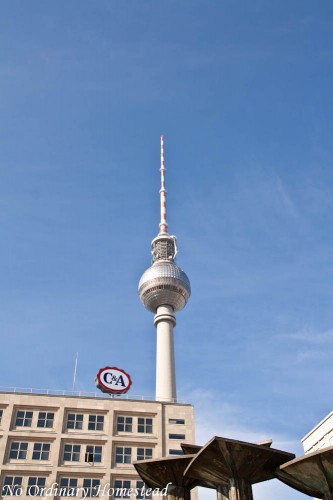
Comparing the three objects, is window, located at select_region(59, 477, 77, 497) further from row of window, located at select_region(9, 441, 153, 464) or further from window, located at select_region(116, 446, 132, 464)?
window, located at select_region(116, 446, 132, 464)

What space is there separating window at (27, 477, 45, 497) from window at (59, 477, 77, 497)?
2.15m

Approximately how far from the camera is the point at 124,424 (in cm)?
6569

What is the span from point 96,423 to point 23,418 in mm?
9006

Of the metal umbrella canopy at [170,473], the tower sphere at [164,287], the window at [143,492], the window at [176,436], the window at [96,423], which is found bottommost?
the metal umbrella canopy at [170,473]

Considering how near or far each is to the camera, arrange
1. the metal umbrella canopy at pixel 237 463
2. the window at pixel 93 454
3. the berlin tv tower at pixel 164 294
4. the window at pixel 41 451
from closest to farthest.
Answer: the metal umbrella canopy at pixel 237 463 < the window at pixel 41 451 < the window at pixel 93 454 < the berlin tv tower at pixel 164 294

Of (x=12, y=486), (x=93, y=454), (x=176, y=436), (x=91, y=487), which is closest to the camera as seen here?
(x=12, y=486)

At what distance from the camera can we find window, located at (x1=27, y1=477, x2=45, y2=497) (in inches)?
2308

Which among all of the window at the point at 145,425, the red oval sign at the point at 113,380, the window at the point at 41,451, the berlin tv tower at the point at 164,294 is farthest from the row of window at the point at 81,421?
the berlin tv tower at the point at 164,294

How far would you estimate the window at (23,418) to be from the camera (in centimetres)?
6350

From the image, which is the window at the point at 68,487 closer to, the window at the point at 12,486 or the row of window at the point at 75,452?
the row of window at the point at 75,452

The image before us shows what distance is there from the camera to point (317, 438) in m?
78.4

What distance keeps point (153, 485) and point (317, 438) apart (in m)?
49.4

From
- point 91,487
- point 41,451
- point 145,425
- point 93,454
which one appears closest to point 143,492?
point 91,487

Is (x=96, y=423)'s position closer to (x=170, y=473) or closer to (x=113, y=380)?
(x=113, y=380)
